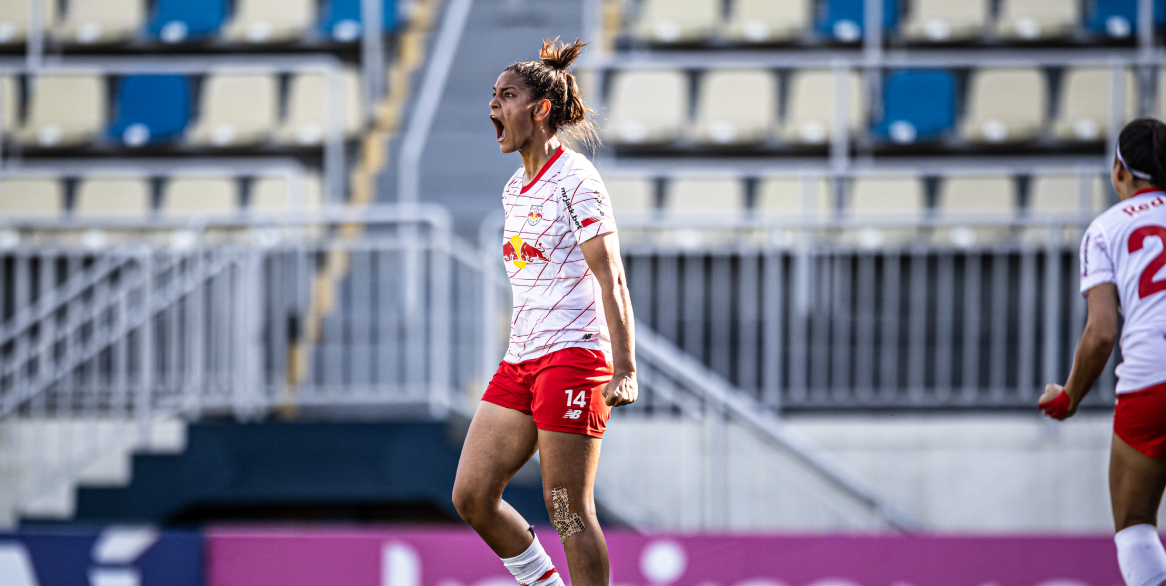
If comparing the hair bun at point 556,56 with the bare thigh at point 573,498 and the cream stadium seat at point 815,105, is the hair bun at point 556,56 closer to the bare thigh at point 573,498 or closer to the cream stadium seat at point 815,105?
the bare thigh at point 573,498

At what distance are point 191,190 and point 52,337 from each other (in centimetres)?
267

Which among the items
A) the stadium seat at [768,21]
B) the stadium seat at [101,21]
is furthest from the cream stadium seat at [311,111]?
the stadium seat at [768,21]

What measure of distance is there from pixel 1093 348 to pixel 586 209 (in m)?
1.57

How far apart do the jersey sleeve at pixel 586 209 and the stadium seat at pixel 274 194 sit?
613cm

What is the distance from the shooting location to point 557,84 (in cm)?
324

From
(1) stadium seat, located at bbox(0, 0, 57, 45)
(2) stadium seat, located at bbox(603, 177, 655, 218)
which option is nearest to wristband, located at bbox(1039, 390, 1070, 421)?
(2) stadium seat, located at bbox(603, 177, 655, 218)

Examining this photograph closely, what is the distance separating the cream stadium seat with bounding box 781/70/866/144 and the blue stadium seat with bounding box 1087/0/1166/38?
8.41 feet

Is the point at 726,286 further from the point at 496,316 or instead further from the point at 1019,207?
the point at 1019,207

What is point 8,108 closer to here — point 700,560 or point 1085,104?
point 700,560

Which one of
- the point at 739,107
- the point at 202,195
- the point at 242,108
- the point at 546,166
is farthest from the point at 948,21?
the point at 546,166

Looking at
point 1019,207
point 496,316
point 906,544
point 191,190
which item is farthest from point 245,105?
point 906,544

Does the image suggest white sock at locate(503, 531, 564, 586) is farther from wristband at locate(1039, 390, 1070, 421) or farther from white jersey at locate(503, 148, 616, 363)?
wristband at locate(1039, 390, 1070, 421)

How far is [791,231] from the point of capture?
23.2ft

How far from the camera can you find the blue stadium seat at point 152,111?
10.3 m
